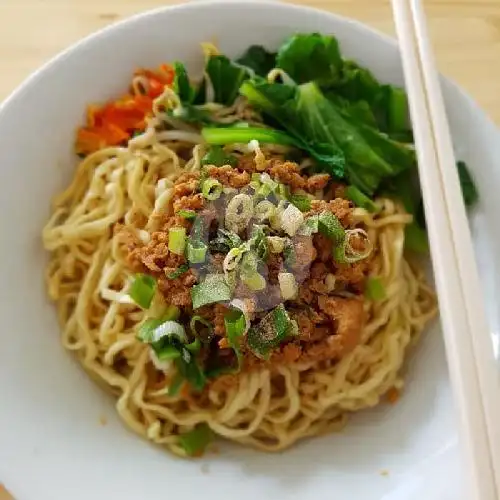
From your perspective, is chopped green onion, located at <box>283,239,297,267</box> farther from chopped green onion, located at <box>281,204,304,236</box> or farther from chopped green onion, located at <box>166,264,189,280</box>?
chopped green onion, located at <box>166,264,189,280</box>

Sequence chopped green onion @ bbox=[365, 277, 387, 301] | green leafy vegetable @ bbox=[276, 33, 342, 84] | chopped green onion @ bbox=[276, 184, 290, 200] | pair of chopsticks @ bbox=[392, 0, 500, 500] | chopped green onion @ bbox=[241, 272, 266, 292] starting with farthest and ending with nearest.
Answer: green leafy vegetable @ bbox=[276, 33, 342, 84]
chopped green onion @ bbox=[365, 277, 387, 301]
chopped green onion @ bbox=[276, 184, 290, 200]
chopped green onion @ bbox=[241, 272, 266, 292]
pair of chopsticks @ bbox=[392, 0, 500, 500]

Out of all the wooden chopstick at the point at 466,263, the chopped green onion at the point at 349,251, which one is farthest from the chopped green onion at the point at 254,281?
the wooden chopstick at the point at 466,263

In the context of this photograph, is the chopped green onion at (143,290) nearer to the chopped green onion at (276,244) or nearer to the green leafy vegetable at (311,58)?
the chopped green onion at (276,244)

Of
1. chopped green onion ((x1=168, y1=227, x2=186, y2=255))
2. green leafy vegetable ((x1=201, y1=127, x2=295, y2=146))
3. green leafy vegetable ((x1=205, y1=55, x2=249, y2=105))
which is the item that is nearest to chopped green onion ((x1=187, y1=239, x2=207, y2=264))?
chopped green onion ((x1=168, y1=227, x2=186, y2=255))

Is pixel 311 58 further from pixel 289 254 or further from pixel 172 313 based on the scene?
pixel 172 313

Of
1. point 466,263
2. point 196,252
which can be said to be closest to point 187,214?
point 196,252

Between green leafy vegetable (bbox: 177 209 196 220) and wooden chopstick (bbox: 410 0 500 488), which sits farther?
green leafy vegetable (bbox: 177 209 196 220)

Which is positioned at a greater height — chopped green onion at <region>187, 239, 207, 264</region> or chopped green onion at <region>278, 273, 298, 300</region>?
chopped green onion at <region>187, 239, 207, 264</region>
